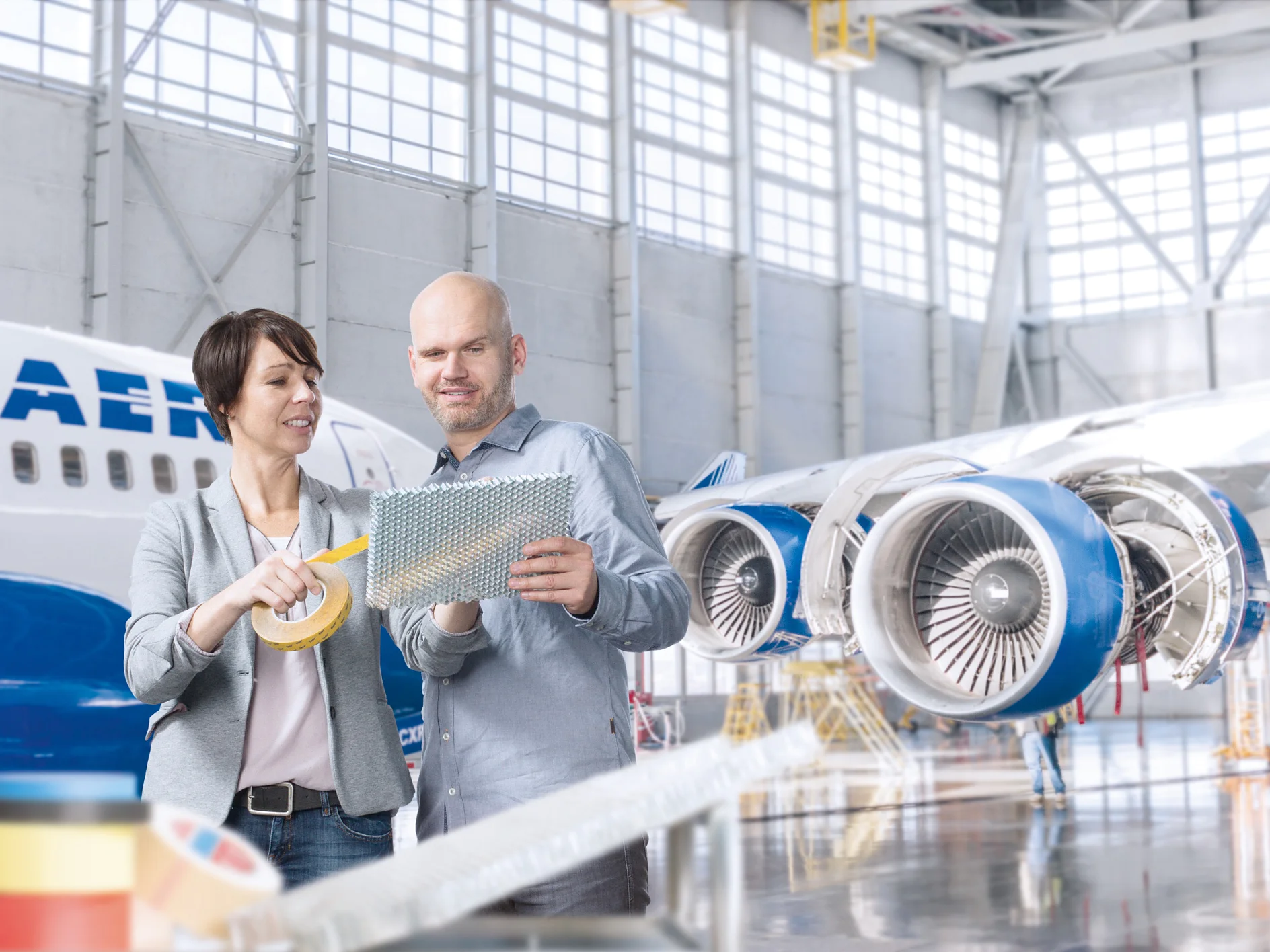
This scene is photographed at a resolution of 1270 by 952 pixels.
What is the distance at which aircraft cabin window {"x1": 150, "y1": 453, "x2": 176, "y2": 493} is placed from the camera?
8238 millimetres

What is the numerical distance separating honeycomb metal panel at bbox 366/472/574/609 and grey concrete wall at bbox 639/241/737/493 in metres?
23.8

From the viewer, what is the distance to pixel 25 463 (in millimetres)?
7578

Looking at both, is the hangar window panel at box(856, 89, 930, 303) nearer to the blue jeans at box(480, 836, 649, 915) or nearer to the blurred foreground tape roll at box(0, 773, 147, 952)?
the blue jeans at box(480, 836, 649, 915)

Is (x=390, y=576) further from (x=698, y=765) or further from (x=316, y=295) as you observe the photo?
(x=316, y=295)

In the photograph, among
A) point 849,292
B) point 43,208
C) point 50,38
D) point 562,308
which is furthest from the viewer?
point 849,292

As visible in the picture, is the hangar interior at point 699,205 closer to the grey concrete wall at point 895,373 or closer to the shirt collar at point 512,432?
the grey concrete wall at point 895,373

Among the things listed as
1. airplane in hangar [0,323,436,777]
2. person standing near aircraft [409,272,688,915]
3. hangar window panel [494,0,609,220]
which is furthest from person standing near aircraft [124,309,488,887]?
hangar window panel [494,0,609,220]

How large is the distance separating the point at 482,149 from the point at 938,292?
13.3m

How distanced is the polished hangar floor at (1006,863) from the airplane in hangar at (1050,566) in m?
1.78

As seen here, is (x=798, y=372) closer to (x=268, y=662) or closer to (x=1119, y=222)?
(x=1119, y=222)

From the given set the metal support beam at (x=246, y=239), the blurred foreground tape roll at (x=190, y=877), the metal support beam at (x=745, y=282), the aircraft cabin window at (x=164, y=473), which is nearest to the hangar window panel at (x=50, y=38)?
the metal support beam at (x=246, y=239)

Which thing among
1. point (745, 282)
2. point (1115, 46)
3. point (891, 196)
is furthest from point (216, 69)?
point (1115, 46)

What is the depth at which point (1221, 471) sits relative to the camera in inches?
362

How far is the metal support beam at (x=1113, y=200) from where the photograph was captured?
110 feet
